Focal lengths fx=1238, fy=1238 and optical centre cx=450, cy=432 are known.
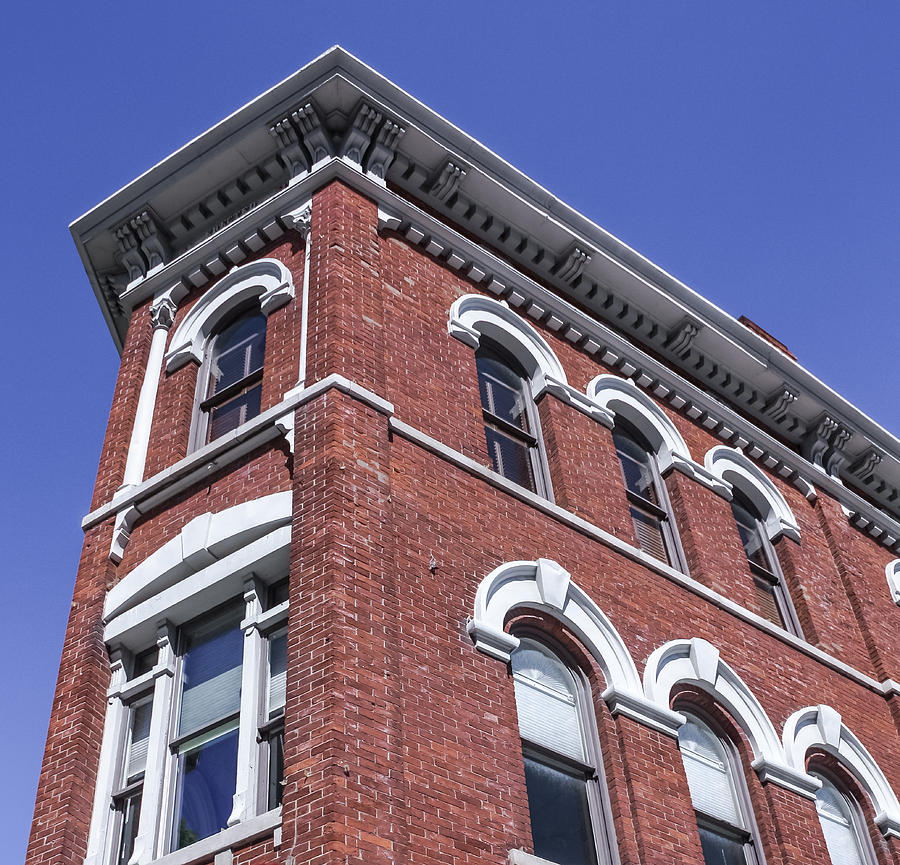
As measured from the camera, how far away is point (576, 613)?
11.5 m

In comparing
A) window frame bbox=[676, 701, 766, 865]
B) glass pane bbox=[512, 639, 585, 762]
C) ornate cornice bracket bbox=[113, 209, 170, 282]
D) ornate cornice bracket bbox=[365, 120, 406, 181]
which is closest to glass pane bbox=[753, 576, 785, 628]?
window frame bbox=[676, 701, 766, 865]

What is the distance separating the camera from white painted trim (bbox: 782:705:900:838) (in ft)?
42.1

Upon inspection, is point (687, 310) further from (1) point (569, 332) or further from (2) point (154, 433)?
(2) point (154, 433)

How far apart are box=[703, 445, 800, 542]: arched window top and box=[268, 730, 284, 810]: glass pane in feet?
25.9

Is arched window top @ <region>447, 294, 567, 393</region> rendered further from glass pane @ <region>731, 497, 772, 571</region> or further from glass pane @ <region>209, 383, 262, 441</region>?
glass pane @ <region>731, 497, 772, 571</region>

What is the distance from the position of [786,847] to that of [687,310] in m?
7.24

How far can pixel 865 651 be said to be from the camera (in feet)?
50.3

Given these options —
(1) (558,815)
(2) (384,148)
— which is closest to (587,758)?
(1) (558,815)

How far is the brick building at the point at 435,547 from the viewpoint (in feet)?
31.4

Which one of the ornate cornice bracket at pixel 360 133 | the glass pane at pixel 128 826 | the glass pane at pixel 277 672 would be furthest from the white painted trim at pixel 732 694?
the ornate cornice bracket at pixel 360 133

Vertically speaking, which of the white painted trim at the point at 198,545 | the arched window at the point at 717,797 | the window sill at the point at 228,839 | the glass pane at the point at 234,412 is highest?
the glass pane at the point at 234,412

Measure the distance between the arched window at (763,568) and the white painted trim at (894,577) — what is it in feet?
7.79

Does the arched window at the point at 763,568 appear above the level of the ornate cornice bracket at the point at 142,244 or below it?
below

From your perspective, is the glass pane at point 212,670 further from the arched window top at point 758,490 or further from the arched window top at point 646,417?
the arched window top at point 758,490
